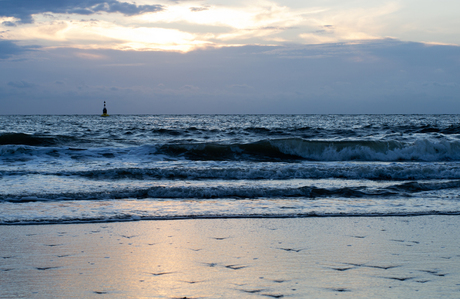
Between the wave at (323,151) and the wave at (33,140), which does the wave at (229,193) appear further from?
the wave at (33,140)

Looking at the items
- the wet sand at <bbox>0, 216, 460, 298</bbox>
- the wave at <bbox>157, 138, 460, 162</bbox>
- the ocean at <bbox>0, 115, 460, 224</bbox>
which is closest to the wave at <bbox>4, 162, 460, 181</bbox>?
the ocean at <bbox>0, 115, 460, 224</bbox>

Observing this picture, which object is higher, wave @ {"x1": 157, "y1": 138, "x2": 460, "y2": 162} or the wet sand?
wave @ {"x1": 157, "y1": 138, "x2": 460, "y2": 162}

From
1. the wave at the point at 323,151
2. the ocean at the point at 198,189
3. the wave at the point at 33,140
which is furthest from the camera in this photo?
the wave at the point at 33,140

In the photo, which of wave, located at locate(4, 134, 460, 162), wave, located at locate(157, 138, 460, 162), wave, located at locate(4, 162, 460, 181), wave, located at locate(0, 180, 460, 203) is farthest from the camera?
wave, located at locate(157, 138, 460, 162)

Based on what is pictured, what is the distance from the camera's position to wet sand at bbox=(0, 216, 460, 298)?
2457 millimetres

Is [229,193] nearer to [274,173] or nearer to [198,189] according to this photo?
[198,189]

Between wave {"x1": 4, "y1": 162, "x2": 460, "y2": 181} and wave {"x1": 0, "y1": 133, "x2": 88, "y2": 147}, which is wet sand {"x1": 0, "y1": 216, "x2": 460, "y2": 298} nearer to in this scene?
wave {"x1": 4, "y1": 162, "x2": 460, "y2": 181}

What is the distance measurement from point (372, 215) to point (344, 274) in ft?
7.98

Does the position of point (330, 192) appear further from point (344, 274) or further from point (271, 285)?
point (271, 285)

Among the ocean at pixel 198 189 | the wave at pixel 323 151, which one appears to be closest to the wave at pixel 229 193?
the ocean at pixel 198 189

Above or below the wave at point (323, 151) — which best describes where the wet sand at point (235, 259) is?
below

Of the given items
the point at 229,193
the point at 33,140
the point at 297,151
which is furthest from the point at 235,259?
the point at 33,140

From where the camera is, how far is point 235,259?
122 inches

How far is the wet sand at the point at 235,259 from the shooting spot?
8.06 ft
